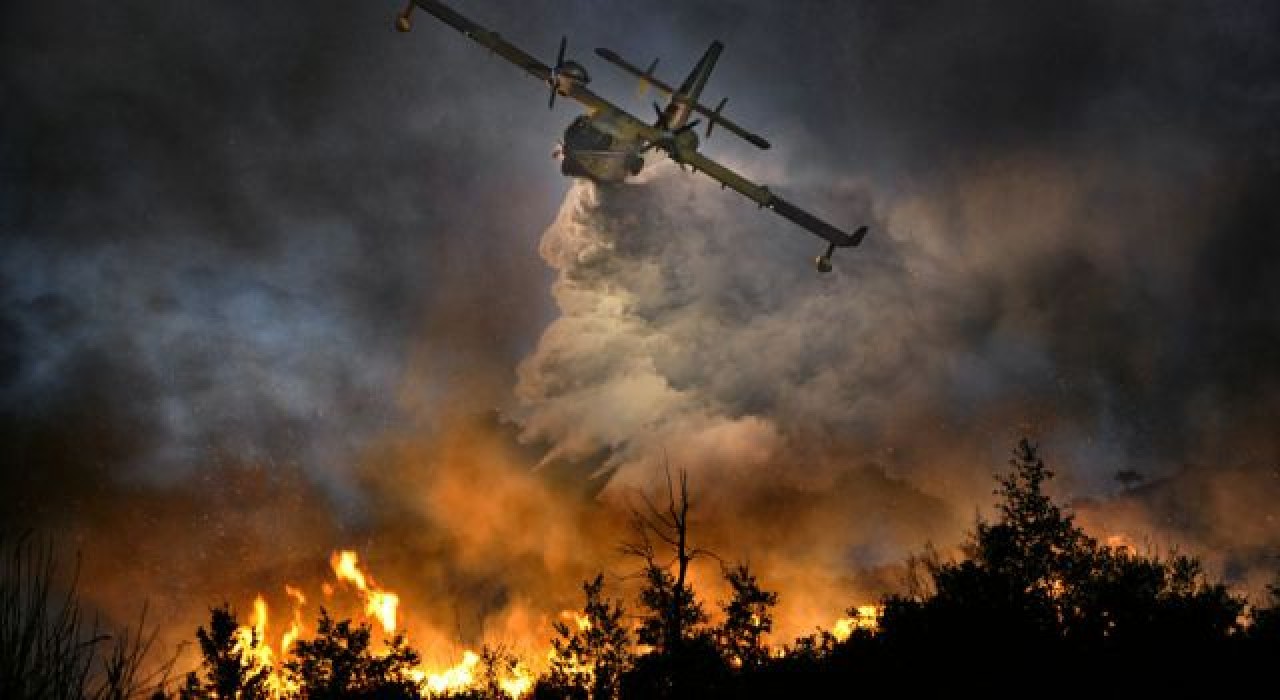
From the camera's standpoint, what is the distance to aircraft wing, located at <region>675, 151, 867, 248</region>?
4291 centimetres

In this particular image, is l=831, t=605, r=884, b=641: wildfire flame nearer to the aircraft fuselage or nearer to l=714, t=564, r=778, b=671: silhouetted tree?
l=714, t=564, r=778, b=671: silhouetted tree

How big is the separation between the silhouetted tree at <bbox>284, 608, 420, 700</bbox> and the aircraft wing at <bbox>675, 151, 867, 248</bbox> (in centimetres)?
5599

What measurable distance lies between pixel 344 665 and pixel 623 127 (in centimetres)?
5980

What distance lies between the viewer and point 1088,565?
49344 mm

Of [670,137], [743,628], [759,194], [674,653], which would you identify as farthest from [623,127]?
[743,628]

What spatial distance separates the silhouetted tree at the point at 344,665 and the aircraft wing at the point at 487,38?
185 feet

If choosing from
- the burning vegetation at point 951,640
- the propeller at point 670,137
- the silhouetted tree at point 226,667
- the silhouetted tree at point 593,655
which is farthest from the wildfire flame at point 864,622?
the silhouetted tree at point 226,667

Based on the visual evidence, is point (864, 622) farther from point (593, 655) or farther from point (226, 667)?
point (226, 667)

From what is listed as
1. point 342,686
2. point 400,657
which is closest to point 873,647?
point 400,657

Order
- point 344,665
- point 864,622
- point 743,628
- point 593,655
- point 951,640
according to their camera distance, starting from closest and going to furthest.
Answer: point 951,640 < point 743,628 < point 593,655 < point 344,665 < point 864,622

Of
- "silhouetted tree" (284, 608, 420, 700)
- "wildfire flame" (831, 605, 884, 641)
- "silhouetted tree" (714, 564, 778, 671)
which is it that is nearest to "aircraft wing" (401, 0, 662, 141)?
"silhouetted tree" (714, 564, 778, 671)

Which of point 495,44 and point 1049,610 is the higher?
point 495,44

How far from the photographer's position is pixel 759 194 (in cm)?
4497

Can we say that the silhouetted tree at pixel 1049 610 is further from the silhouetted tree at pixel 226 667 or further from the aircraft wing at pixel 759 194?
the silhouetted tree at pixel 226 667
